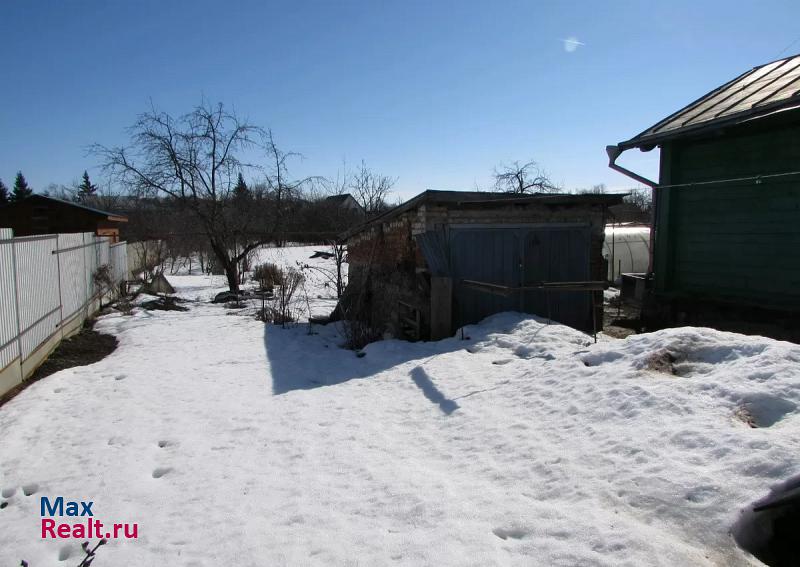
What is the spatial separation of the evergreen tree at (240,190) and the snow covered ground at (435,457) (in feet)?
41.2

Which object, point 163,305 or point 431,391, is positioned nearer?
point 431,391

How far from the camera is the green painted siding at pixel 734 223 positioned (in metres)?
5.90

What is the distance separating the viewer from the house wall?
867cm

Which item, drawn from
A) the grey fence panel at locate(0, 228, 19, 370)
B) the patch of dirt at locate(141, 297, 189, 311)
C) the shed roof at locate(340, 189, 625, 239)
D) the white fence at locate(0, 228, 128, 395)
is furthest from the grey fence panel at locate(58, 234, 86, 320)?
the shed roof at locate(340, 189, 625, 239)

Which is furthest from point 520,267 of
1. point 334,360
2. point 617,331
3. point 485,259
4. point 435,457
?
point 435,457

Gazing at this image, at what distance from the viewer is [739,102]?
253 inches

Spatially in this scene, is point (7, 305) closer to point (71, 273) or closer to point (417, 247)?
point (71, 273)

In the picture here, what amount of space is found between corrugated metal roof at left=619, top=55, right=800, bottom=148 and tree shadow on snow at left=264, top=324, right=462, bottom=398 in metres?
4.10

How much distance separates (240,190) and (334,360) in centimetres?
1284

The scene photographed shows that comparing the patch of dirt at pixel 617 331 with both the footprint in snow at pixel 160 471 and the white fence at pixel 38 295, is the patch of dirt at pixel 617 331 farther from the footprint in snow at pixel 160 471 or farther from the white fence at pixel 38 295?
the white fence at pixel 38 295

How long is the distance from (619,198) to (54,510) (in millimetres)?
9322

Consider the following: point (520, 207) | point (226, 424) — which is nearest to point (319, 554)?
point (226, 424)

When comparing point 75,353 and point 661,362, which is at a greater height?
point 661,362

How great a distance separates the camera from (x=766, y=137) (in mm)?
6055
